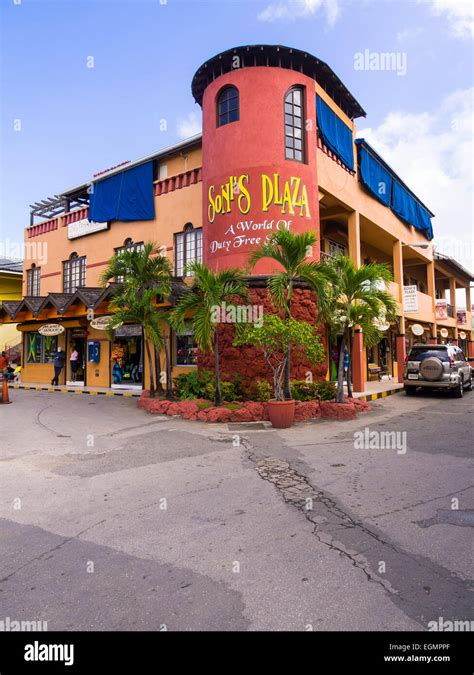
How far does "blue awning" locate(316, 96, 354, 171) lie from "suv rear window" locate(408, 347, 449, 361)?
26.3 feet

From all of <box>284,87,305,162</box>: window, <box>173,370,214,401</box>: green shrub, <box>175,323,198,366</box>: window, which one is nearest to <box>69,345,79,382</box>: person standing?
<box>175,323,198,366</box>: window

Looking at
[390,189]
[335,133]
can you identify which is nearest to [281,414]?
[335,133]

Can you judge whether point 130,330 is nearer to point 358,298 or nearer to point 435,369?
point 358,298

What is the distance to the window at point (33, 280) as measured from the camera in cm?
2464

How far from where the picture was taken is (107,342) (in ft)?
66.0

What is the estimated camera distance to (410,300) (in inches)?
867

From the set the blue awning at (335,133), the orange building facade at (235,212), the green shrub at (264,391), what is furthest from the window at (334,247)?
the green shrub at (264,391)

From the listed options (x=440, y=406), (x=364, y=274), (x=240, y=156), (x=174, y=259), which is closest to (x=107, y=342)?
(x=174, y=259)

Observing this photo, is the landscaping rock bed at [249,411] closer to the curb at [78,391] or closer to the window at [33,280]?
the curb at [78,391]

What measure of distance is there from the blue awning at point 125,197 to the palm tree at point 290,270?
10.1m

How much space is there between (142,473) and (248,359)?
683cm

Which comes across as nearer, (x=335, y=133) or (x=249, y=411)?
(x=249, y=411)

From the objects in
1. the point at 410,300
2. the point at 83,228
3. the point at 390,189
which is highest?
the point at 390,189

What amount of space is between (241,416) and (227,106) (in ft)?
34.4
